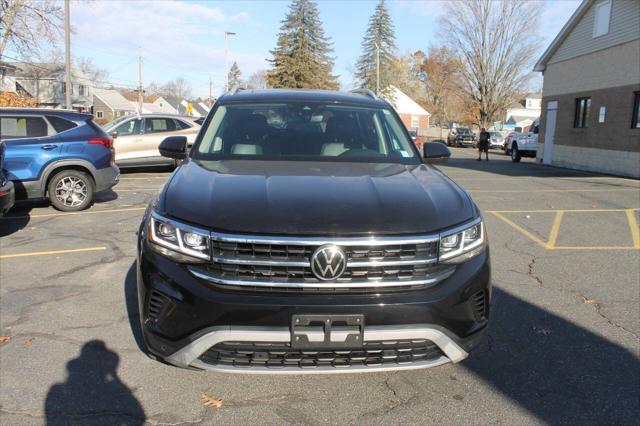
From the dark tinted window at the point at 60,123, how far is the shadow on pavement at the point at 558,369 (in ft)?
25.7

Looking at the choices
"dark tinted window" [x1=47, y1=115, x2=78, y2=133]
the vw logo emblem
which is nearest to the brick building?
"dark tinted window" [x1=47, y1=115, x2=78, y2=133]

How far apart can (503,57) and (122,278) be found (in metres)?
45.4

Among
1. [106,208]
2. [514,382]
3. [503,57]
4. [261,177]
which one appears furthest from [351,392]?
[503,57]

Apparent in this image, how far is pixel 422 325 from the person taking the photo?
263 cm

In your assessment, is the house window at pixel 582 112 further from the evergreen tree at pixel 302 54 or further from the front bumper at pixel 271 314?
the evergreen tree at pixel 302 54

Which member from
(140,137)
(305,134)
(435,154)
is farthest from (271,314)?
(140,137)

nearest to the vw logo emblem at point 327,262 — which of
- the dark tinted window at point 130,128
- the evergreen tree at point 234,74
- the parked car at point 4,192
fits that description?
the parked car at point 4,192

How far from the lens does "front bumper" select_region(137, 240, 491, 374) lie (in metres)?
2.55

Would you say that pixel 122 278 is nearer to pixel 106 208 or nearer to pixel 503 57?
pixel 106 208

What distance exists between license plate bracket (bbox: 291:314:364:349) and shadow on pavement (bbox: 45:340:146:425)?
107cm

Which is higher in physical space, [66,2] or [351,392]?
[66,2]

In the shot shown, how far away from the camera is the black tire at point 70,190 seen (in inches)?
360

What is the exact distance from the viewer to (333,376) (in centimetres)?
342

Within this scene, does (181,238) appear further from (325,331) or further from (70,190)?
(70,190)
